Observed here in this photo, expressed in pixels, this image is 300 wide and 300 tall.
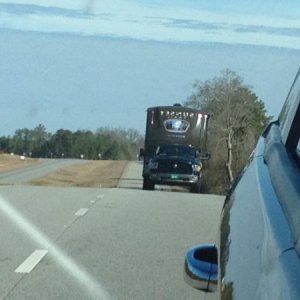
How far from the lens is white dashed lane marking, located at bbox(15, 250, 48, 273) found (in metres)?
9.10

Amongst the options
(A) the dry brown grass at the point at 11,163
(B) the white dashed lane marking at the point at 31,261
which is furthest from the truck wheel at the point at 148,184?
(A) the dry brown grass at the point at 11,163

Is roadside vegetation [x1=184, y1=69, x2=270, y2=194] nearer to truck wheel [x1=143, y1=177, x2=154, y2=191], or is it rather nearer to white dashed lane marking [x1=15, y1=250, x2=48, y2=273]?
truck wheel [x1=143, y1=177, x2=154, y2=191]

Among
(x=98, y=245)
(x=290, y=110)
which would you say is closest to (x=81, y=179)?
(x=98, y=245)

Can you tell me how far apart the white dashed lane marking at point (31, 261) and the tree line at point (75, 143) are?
110697 millimetres

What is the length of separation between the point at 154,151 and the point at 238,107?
37949 millimetres

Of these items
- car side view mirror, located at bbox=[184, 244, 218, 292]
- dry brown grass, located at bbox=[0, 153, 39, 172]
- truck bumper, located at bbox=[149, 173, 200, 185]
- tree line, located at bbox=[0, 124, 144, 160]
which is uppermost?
car side view mirror, located at bbox=[184, 244, 218, 292]

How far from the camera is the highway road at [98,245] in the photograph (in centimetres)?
813

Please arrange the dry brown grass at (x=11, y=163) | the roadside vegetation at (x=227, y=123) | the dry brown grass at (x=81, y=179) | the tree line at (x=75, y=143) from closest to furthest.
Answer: the dry brown grass at (x=81, y=179)
the roadside vegetation at (x=227, y=123)
the dry brown grass at (x=11, y=163)
the tree line at (x=75, y=143)

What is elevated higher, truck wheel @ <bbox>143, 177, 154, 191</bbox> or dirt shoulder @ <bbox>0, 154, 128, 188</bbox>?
truck wheel @ <bbox>143, 177, 154, 191</bbox>

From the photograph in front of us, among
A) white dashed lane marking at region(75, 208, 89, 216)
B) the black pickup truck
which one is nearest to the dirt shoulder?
the black pickup truck

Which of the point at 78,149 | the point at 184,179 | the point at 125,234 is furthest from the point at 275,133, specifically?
the point at 78,149

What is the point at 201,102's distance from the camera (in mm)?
72188

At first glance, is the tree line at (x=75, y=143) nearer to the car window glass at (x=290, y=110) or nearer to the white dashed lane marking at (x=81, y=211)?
the white dashed lane marking at (x=81, y=211)

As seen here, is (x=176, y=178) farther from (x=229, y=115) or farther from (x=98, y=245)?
(x=229, y=115)
